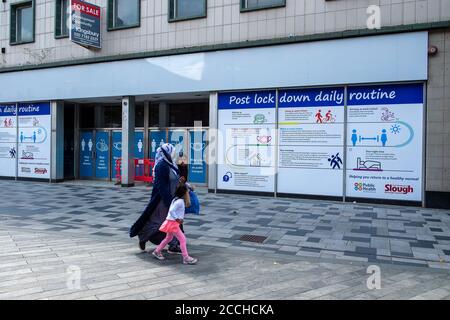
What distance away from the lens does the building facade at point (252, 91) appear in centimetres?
1055

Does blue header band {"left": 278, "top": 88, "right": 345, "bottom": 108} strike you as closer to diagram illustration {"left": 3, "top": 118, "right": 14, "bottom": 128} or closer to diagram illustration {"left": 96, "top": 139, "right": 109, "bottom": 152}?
diagram illustration {"left": 96, "top": 139, "right": 109, "bottom": 152}

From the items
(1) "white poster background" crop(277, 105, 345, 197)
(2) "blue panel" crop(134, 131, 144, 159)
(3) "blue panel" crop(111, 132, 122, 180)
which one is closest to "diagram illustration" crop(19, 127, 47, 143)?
(3) "blue panel" crop(111, 132, 122, 180)

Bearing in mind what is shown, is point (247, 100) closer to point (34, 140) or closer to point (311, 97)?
point (311, 97)

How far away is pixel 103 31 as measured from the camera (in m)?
15.0

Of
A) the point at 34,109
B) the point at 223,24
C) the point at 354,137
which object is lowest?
the point at 354,137

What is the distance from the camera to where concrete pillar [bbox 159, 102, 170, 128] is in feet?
53.1

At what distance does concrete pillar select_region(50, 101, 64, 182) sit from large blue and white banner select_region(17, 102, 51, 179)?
248mm

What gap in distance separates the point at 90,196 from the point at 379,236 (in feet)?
28.4

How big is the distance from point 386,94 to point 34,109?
1343 centimetres

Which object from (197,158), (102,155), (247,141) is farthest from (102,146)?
(247,141)

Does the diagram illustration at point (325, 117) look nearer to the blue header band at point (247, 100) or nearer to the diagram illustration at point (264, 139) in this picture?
the blue header band at point (247, 100)

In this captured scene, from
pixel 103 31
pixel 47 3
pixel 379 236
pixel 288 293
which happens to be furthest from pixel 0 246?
pixel 47 3

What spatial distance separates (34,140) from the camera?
54.9 feet

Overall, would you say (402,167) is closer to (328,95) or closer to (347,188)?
(347,188)
